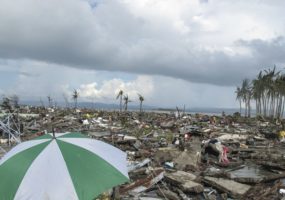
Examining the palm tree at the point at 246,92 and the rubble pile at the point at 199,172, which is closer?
the rubble pile at the point at 199,172

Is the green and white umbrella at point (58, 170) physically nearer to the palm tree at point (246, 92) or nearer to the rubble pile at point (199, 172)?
the rubble pile at point (199, 172)

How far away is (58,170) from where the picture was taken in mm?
5191

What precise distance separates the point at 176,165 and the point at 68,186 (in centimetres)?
1242

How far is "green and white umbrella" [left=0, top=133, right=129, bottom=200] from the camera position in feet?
16.6

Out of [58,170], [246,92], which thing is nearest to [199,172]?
[58,170]

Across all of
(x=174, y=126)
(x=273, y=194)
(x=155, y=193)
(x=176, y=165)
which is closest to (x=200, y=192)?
(x=155, y=193)

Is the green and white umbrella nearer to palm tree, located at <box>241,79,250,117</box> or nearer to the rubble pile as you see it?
the rubble pile

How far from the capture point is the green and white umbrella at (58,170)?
5.07 m

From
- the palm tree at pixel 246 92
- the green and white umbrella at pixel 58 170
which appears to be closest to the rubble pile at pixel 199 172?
the green and white umbrella at pixel 58 170

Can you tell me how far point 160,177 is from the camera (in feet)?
46.0

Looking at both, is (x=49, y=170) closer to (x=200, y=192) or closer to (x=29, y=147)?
Result: (x=29, y=147)

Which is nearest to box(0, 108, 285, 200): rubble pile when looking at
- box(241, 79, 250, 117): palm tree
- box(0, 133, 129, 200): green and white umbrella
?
box(0, 133, 129, 200): green and white umbrella

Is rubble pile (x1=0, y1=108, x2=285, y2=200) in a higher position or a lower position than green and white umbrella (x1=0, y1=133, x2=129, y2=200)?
lower

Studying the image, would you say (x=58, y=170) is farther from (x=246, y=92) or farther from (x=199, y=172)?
(x=246, y=92)
